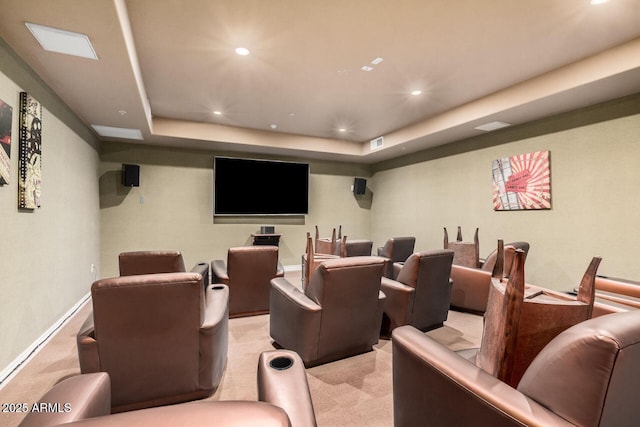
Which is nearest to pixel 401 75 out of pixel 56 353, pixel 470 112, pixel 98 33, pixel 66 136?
pixel 470 112

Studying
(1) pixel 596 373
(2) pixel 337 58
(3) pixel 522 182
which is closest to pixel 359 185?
(3) pixel 522 182

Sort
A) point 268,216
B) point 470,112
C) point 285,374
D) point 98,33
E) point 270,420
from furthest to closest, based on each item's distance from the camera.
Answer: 1. point 268,216
2. point 470,112
3. point 98,33
4. point 285,374
5. point 270,420

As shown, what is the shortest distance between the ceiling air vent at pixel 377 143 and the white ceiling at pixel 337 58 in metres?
1.28

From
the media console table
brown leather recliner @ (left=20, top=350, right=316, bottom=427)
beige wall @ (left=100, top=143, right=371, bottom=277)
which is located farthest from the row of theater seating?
beige wall @ (left=100, top=143, right=371, bottom=277)

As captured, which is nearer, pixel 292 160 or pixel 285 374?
pixel 285 374

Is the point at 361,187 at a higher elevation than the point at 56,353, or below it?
higher

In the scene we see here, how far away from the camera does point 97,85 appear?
122 inches

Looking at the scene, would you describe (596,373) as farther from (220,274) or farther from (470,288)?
(220,274)

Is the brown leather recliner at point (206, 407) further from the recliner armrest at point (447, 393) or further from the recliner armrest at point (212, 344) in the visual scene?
the recliner armrest at point (212, 344)

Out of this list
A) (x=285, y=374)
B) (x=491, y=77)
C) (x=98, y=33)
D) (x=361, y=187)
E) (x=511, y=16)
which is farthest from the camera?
(x=361, y=187)

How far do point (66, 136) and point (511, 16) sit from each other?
16.3 feet

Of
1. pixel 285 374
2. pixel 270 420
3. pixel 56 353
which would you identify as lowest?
pixel 56 353

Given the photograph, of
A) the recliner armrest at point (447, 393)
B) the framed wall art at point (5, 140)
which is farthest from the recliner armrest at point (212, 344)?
the framed wall art at point (5, 140)

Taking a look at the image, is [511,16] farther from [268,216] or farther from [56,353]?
[268,216]
